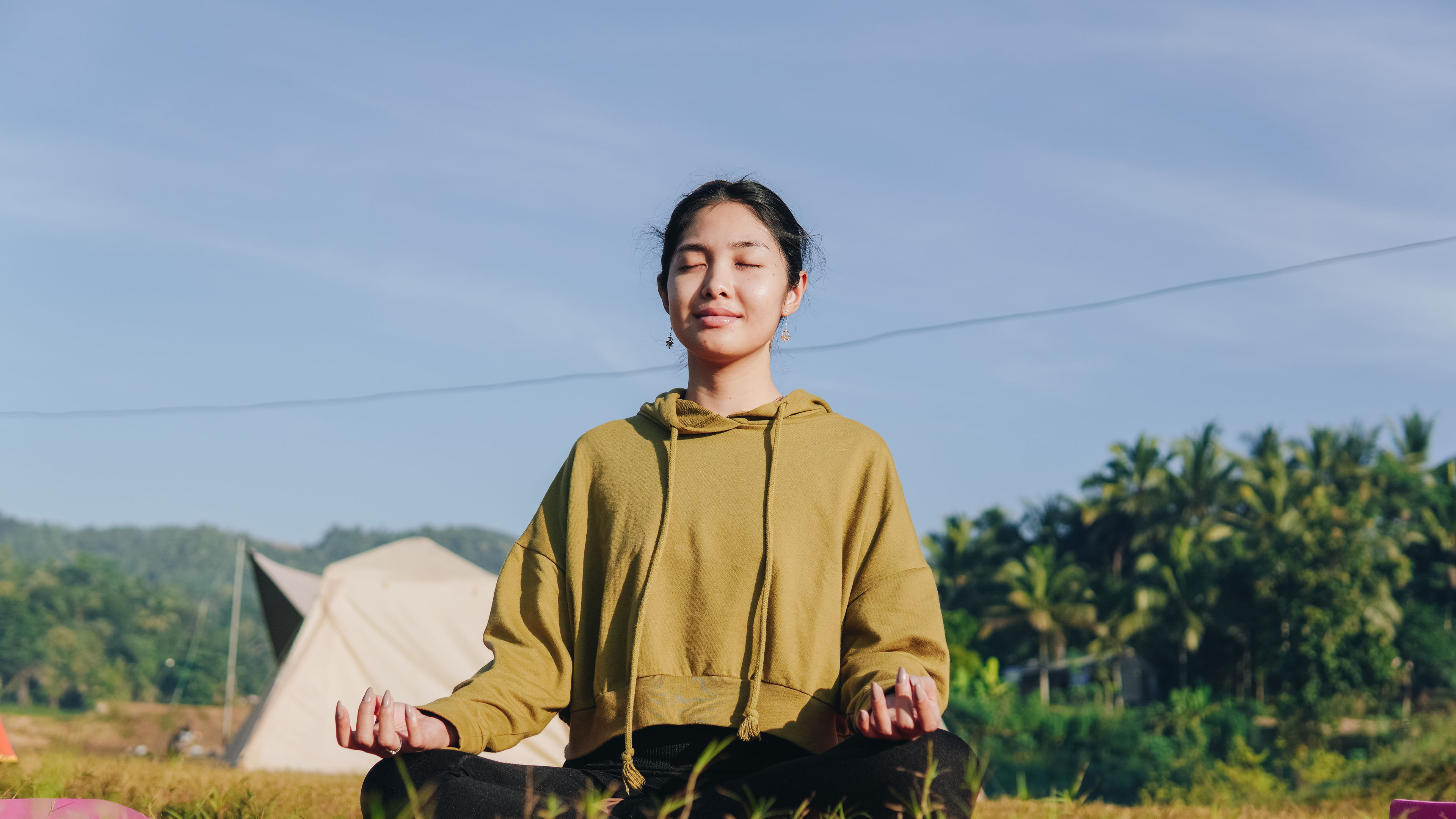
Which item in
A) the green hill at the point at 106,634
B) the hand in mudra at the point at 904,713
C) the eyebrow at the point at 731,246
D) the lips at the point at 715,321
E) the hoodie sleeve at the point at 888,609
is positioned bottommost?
the green hill at the point at 106,634

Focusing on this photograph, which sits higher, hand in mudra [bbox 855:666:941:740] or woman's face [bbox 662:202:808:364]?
woman's face [bbox 662:202:808:364]

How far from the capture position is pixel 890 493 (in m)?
1.82

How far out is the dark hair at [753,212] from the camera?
1.96 meters

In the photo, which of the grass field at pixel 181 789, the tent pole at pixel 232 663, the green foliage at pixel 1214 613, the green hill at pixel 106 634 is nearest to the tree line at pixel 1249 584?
the green foliage at pixel 1214 613

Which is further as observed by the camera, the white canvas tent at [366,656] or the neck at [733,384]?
the white canvas tent at [366,656]

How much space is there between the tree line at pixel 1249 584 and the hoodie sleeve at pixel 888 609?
29.5 meters

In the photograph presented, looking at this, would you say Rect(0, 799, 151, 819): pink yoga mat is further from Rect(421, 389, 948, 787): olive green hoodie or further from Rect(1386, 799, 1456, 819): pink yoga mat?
Rect(1386, 799, 1456, 819): pink yoga mat

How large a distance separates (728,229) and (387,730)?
3.10 feet

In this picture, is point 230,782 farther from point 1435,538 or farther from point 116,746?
point 1435,538

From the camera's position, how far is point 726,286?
6.15 feet

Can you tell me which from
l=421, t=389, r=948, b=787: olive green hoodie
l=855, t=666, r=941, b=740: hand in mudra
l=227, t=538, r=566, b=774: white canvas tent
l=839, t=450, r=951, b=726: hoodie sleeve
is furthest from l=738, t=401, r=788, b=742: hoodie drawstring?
l=227, t=538, r=566, b=774: white canvas tent

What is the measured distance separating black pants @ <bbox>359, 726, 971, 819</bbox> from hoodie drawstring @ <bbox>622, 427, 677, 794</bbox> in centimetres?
2

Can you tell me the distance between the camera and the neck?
193 centimetres

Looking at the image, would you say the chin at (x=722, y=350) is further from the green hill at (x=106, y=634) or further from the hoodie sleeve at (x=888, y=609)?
the green hill at (x=106, y=634)
